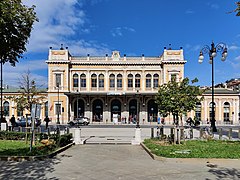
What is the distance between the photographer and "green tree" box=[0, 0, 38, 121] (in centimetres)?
895

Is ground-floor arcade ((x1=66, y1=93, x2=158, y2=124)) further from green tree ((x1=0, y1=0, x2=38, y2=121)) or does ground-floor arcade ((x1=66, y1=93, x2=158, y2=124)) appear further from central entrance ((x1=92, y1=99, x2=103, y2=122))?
green tree ((x1=0, y1=0, x2=38, y2=121))

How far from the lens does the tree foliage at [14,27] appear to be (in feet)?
29.3

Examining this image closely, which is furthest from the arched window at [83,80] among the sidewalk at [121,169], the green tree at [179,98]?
the sidewalk at [121,169]

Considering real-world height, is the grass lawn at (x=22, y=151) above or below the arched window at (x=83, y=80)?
below

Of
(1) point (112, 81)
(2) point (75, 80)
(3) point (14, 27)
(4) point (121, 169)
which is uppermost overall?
(2) point (75, 80)

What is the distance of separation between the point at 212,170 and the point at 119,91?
45.0 metres

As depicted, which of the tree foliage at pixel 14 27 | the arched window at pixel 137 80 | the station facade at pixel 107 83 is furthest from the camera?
the arched window at pixel 137 80

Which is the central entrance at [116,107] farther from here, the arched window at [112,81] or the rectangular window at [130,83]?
the rectangular window at [130,83]

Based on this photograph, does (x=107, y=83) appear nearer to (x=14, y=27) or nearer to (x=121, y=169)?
(x=14, y=27)

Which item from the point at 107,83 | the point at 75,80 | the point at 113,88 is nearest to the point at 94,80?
the point at 107,83

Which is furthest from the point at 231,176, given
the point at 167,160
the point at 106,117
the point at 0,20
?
the point at 106,117

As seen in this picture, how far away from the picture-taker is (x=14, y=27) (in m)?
10.3

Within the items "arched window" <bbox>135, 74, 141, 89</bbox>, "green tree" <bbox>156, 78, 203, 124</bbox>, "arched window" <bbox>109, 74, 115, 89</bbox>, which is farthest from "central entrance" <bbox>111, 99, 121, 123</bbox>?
"green tree" <bbox>156, 78, 203, 124</bbox>

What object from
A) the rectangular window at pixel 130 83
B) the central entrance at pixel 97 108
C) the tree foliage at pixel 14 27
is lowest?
the central entrance at pixel 97 108
